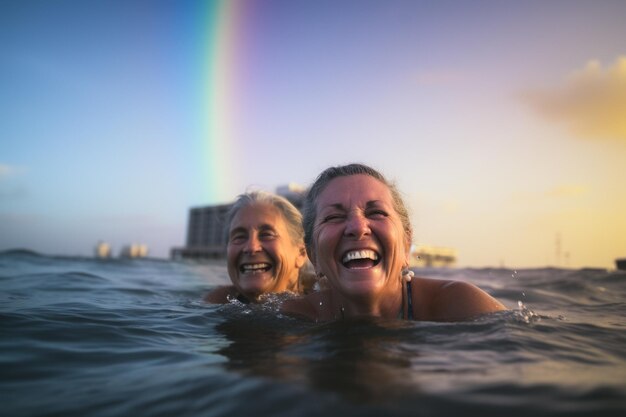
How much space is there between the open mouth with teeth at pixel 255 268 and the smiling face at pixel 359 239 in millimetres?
1878

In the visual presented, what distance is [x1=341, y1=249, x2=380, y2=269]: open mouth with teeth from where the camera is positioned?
11.1 feet

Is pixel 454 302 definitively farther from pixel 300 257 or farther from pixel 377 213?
pixel 300 257

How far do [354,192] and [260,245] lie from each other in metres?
2.18

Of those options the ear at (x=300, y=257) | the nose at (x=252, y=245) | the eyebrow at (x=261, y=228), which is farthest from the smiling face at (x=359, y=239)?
the ear at (x=300, y=257)

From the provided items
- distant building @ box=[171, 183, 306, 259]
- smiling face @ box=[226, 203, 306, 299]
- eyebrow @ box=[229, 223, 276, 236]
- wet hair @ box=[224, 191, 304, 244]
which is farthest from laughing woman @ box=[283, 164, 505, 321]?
distant building @ box=[171, 183, 306, 259]

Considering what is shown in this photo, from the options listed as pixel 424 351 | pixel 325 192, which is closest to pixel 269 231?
pixel 325 192

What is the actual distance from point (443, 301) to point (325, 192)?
1502 mm

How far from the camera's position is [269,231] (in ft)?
18.1

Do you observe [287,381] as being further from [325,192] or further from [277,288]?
[277,288]

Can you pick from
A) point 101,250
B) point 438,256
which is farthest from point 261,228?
point 438,256

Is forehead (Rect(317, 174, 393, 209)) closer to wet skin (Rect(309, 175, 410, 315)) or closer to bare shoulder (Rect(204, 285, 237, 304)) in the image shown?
wet skin (Rect(309, 175, 410, 315))

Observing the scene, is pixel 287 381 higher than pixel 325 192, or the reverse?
pixel 325 192

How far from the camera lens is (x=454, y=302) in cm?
371

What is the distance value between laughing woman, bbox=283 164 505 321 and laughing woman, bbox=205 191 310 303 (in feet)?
4.33
